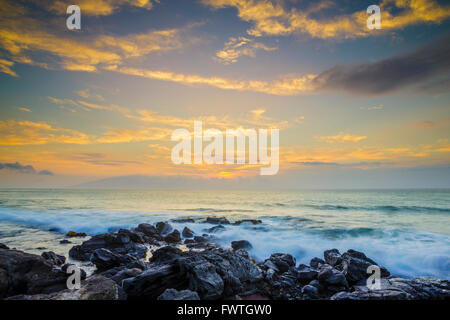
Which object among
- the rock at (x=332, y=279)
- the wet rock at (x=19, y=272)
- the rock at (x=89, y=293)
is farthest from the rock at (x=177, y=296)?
the rock at (x=332, y=279)

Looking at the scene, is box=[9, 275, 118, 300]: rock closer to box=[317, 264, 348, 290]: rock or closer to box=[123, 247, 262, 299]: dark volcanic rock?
box=[123, 247, 262, 299]: dark volcanic rock

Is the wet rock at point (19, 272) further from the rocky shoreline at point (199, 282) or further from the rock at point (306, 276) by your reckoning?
the rock at point (306, 276)

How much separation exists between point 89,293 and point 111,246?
31.5 ft

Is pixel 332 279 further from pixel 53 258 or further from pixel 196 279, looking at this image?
pixel 53 258

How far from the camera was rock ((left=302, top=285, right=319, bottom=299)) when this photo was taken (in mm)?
7589

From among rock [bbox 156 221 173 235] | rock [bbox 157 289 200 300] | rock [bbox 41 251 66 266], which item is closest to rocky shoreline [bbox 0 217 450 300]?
rock [bbox 157 289 200 300]

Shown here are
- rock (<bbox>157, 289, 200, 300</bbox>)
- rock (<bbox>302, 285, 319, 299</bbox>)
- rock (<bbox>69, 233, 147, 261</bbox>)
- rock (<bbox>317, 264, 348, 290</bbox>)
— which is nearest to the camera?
rock (<bbox>157, 289, 200, 300</bbox>)

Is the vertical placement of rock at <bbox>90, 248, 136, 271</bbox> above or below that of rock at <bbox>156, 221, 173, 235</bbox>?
above

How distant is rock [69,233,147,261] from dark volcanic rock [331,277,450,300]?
1060 cm

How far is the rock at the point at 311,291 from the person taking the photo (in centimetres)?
759

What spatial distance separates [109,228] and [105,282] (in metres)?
19.2

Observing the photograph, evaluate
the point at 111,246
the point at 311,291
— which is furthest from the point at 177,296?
the point at 111,246

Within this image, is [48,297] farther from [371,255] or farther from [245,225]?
[245,225]
